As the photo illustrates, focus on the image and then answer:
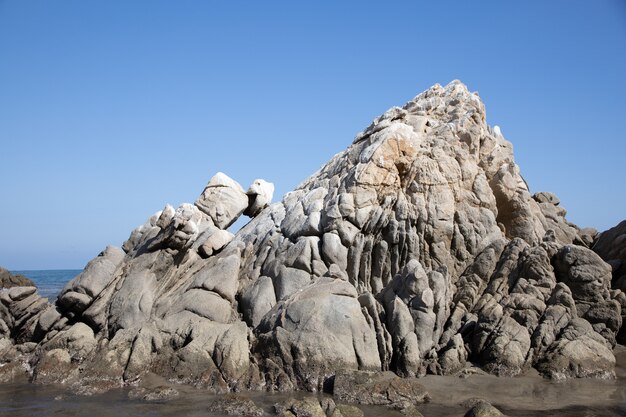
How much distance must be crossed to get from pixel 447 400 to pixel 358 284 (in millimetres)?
6184

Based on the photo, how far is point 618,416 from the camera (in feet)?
49.5

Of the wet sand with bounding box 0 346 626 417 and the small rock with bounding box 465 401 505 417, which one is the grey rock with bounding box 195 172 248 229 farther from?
the small rock with bounding box 465 401 505 417

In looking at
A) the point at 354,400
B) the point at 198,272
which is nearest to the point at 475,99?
the point at 198,272

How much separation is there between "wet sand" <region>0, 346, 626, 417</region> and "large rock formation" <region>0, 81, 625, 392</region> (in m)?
0.60

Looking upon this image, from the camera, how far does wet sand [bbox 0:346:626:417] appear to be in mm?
15820

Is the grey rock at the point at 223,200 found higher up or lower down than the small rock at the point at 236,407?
higher up

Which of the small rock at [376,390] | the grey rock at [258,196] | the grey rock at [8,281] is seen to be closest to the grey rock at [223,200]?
the grey rock at [258,196]

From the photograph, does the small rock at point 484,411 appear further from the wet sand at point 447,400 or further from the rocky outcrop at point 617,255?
the rocky outcrop at point 617,255

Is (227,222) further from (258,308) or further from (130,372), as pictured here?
(130,372)

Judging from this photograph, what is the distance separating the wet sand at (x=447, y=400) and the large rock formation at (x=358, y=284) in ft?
1.98

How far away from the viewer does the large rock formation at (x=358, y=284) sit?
18.7m

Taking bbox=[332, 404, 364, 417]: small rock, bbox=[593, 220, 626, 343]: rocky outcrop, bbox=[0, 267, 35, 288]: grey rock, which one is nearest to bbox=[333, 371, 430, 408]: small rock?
bbox=[332, 404, 364, 417]: small rock

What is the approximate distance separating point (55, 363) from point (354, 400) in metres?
9.00

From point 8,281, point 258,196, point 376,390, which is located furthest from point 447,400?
point 8,281
